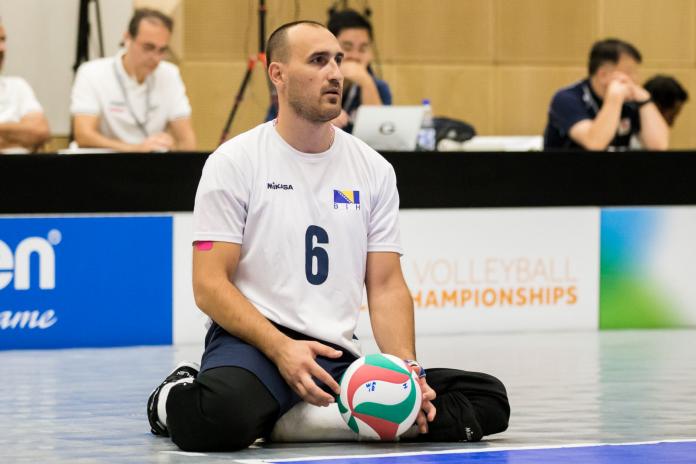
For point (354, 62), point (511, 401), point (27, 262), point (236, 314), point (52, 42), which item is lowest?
point (511, 401)

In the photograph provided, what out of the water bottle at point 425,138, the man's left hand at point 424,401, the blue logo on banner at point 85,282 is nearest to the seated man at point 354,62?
the water bottle at point 425,138

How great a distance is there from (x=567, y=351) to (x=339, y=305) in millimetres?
2761

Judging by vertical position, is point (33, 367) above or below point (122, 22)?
below

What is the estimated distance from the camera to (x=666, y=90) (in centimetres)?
890

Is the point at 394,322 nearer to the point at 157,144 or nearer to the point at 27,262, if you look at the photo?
the point at 27,262

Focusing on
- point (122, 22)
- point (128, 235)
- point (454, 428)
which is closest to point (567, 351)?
point (128, 235)

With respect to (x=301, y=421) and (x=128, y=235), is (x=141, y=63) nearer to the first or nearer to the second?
(x=128, y=235)

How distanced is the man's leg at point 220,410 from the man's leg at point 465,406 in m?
0.47

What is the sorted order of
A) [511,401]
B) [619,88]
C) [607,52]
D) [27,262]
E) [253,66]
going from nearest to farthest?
[511,401] < [27,262] < [619,88] < [607,52] < [253,66]

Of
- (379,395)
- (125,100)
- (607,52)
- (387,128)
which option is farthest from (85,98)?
(379,395)

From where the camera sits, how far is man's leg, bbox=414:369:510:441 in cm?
388

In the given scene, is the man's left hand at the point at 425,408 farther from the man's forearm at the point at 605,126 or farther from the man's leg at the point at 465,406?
the man's forearm at the point at 605,126

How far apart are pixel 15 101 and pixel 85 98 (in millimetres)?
372

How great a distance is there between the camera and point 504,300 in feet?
23.8
